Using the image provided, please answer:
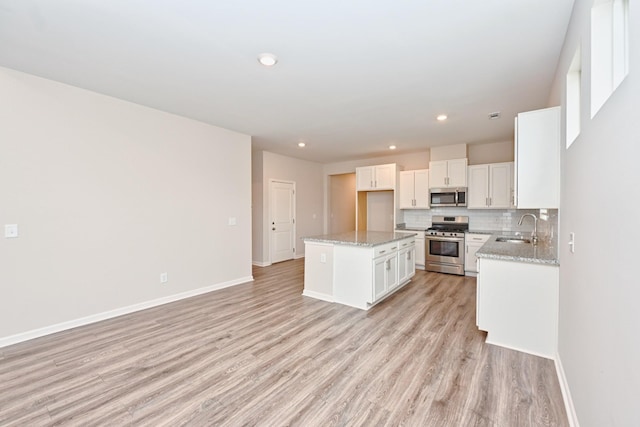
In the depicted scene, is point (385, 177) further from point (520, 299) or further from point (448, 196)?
point (520, 299)

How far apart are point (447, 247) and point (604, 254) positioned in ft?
14.8

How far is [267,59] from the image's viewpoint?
8.21ft

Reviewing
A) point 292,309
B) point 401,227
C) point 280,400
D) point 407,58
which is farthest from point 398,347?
point 401,227

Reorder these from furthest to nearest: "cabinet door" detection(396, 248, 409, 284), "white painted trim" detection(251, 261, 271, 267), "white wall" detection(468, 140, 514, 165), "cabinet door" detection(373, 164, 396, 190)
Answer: "white painted trim" detection(251, 261, 271, 267) → "cabinet door" detection(373, 164, 396, 190) → "white wall" detection(468, 140, 514, 165) → "cabinet door" detection(396, 248, 409, 284)

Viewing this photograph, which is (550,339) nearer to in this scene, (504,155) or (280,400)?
(280,400)

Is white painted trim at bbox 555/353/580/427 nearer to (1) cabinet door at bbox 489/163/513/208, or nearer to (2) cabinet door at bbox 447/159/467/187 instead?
(1) cabinet door at bbox 489/163/513/208

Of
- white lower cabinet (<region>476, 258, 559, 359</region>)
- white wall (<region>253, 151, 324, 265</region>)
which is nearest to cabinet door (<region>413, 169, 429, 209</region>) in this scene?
white wall (<region>253, 151, 324, 265</region>)

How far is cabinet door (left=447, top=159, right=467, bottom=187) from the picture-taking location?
18.4 ft

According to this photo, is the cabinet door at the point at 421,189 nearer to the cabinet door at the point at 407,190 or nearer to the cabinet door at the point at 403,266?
the cabinet door at the point at 407,190

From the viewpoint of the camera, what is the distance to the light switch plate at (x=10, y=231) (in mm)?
2773

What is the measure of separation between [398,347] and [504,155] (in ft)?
15.8

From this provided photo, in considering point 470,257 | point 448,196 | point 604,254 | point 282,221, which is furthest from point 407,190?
point 604,254

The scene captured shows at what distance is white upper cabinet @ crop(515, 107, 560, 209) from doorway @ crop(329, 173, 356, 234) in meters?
5.85

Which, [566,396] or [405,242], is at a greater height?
[405,242]
